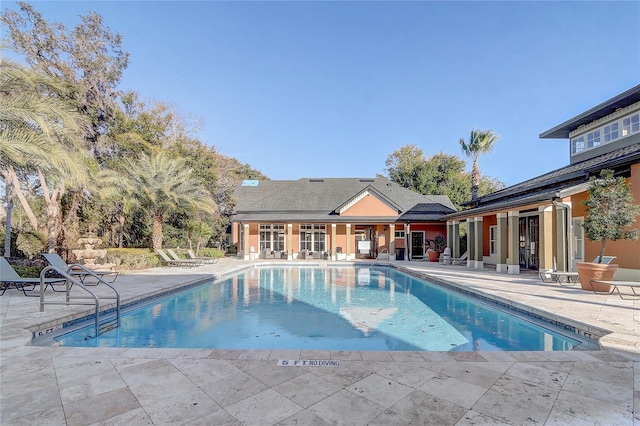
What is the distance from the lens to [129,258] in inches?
582

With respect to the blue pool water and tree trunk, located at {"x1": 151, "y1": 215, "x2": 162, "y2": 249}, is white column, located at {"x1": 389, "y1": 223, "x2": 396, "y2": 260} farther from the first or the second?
tree trunk, located at {"x1": 151, "y1": 215, "x2": 162, "y2": 249}

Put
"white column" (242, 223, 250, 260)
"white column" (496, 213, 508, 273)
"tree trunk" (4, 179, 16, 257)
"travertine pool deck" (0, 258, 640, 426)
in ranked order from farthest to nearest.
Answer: "white column" (242, 223, 250, 260), "white column" (496, 213, 508, 273), "tree trunk" (4, 179, 16, 257), "travertine pool deck" (0, 258, 640, 426)

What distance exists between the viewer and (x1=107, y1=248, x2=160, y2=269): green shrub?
14461 mm

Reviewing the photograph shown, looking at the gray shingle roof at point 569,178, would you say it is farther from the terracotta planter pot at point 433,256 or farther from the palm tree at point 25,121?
the palm tree at point 25,121

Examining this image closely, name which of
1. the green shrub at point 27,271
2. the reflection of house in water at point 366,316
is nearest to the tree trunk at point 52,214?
the green shrub at point 27,271

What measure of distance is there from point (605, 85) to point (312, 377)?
19.9 m

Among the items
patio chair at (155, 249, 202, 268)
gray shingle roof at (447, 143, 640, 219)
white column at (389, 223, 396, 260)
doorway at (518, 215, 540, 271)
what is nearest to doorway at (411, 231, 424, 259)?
white column at (389, 223, 396, 260)

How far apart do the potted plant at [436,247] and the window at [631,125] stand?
11.1m

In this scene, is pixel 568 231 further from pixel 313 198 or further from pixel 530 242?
pixel 313 198

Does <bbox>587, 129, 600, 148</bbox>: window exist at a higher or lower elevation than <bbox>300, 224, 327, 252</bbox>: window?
higher

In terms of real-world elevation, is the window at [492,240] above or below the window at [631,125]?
below

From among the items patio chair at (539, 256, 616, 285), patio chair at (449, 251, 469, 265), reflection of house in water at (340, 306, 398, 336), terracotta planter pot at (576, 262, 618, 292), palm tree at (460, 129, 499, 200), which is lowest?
reflection of house in water at (340, 306, 398, 336)

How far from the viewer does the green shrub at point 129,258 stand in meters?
14.5

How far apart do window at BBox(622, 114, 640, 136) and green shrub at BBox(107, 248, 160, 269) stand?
21.0m
